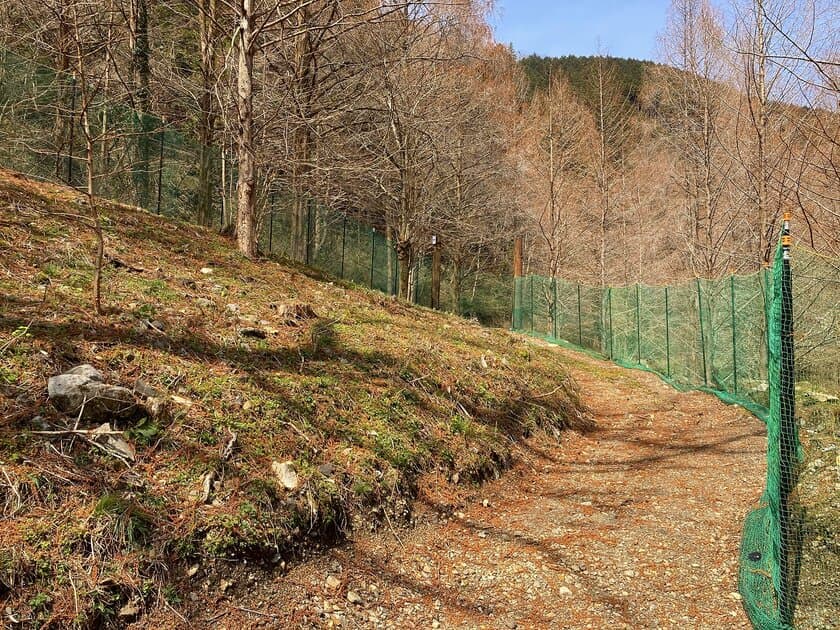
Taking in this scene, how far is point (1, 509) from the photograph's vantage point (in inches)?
84.7

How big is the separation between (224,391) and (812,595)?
3.32 meters

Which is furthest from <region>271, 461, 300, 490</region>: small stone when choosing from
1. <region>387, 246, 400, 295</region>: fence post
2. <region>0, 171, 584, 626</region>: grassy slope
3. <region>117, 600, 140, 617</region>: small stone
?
<region>387, 246, 400, 295</region>: fence post

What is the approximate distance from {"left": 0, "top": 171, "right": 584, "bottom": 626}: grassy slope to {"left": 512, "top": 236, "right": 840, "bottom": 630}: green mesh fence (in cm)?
198

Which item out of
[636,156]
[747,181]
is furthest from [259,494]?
[636,156]

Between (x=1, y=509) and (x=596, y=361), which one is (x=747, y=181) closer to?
(x=596, y=361)

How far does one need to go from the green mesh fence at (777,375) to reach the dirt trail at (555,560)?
0.93ft

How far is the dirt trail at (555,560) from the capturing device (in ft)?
8.46

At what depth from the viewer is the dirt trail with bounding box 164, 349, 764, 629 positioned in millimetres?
2578

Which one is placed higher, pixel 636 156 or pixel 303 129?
pixel 636 156

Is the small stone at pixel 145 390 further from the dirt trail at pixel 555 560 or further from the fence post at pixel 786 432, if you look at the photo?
the fence post at pixel 786 432

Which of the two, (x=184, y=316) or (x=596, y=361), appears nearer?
(x=184, y=316)

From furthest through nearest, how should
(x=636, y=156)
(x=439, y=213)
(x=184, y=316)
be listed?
(x=636, y=156) < (x=439, y=213) < (x=184, y=316)

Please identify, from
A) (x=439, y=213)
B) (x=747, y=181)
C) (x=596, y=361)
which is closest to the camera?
(x=747, y=181)

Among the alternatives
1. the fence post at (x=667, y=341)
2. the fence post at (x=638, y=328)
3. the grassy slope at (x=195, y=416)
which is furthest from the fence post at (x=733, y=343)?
the fence post at (x=638, y=328)
